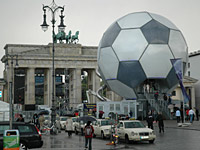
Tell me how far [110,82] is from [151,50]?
4.74 meters

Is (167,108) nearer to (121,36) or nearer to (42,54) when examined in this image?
(121,36)

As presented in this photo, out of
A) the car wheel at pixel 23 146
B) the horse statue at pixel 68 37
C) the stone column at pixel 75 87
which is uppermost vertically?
the horse statue at pixel 68 37

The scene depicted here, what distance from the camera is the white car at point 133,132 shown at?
19172mm

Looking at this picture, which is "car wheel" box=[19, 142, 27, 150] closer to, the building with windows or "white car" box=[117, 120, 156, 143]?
"white car" box=[117, 120, 156, 143]

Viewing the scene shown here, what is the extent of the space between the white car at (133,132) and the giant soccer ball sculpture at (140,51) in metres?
10.6

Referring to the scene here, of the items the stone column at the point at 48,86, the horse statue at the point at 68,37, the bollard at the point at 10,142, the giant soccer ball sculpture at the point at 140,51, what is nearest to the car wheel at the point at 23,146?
the bollard at the point at 10,142

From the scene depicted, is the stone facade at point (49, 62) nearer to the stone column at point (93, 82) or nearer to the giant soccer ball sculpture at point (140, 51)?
the stone column at point (93, 82)

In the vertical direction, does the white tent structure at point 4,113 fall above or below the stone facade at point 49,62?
below

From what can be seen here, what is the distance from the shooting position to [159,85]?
109 feet

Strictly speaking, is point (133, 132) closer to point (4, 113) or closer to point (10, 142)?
point (10, 142)

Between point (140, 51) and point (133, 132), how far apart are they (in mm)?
12240

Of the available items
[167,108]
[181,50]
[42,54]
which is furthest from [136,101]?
[42,54]

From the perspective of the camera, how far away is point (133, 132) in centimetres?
1930

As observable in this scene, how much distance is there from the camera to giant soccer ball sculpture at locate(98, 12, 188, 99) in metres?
30.6
